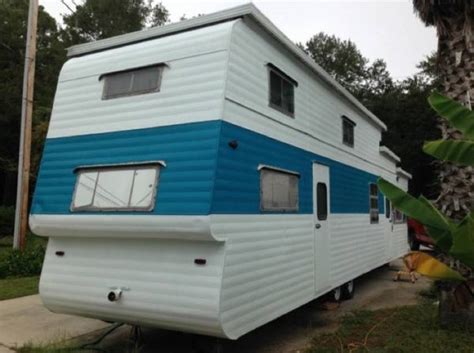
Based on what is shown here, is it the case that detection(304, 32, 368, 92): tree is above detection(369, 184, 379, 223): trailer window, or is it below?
above

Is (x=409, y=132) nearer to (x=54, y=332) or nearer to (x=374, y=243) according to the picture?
(x=374, y=243)

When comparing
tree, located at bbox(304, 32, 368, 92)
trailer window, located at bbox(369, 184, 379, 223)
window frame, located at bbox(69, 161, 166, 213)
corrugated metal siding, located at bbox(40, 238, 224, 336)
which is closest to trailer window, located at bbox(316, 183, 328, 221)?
corrugated metal siding, located at bbox(40, 238, 224, 336)

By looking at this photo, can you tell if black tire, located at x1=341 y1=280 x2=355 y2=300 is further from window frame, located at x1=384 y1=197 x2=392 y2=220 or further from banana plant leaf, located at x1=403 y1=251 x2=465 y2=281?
banana plant leaf, located at x1=403 y1=251 x2=465 y2=281

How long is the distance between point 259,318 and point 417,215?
2.01m

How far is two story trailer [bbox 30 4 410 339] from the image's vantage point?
464 cm

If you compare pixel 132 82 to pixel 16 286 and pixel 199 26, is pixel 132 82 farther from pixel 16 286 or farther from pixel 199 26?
pixel 16 286

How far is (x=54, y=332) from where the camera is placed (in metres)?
6.42

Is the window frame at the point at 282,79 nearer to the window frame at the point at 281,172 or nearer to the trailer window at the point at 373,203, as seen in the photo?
Answer: the window frame at the point at 281,172

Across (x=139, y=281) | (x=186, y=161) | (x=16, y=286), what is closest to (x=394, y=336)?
(x=139, y=281)

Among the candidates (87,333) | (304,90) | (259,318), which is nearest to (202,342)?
(259,318)

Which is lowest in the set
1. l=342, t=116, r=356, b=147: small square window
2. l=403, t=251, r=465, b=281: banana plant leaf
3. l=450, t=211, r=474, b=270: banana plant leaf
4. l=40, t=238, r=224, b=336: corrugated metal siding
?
l=40, t=238, r=224, b=336: corrugated metal siding

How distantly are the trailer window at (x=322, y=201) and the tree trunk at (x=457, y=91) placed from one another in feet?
5.35

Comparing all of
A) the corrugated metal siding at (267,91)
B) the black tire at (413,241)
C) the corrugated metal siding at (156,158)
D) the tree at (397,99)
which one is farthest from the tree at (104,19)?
the corrugated metal siding at (156,158)

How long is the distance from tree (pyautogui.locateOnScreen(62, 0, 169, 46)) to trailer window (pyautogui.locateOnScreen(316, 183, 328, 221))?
958 inches
